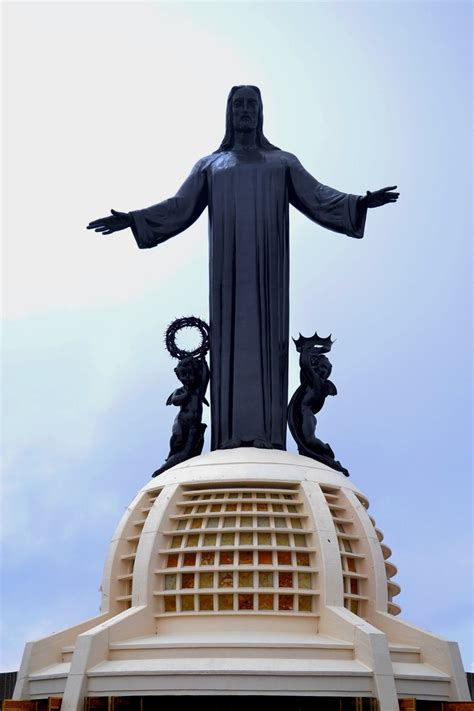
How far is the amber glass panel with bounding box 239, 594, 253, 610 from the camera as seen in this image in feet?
61.8

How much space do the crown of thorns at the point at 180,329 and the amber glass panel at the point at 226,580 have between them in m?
6.20

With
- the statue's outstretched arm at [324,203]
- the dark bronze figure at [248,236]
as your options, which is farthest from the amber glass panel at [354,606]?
the statue's outstretched arm at [324,203]

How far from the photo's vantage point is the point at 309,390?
23531 millimetres

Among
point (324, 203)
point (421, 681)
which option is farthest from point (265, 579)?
point (324, 203)

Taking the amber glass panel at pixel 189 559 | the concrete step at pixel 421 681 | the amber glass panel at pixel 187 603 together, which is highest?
the amber glass panel at pixel 189 559

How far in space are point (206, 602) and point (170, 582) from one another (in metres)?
0.86

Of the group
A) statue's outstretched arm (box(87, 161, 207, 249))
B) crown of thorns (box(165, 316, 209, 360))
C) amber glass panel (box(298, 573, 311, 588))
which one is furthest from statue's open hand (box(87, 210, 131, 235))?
amber glass panel (box(298, 573, 311, 588))

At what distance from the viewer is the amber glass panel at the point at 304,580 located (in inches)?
754

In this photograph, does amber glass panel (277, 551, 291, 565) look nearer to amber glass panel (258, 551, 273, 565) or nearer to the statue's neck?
amber glass panel (258, 551, 273, 565)

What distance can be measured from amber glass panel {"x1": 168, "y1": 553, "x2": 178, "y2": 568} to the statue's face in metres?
10.0

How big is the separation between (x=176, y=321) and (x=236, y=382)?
2.12 metres

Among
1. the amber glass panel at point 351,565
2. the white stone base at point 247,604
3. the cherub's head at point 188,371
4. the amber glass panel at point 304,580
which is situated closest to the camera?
the white stone base at point 247,604

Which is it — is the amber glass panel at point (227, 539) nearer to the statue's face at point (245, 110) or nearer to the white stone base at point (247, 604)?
the white stone base at point (247, 604)

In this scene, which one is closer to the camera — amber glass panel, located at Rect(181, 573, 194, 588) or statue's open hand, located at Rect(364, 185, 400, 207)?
amber glass panel, located at Rect(181, 573, 194, 588)
